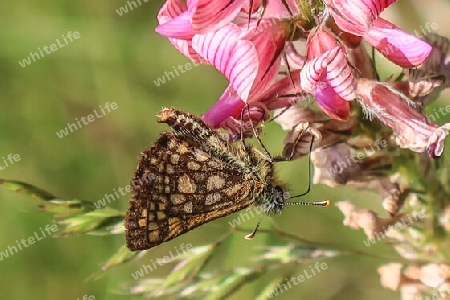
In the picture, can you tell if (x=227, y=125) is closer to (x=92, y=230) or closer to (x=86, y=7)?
(x=92, y=230)

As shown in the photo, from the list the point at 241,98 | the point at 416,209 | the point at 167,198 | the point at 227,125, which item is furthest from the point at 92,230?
the point at 416,209

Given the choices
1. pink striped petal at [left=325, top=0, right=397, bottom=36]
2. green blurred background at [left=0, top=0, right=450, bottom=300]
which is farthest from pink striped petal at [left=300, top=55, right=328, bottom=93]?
green blurred background at [left=0, top=0, right=450, bottom=300]

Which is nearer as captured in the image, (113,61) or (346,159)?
(346,159)

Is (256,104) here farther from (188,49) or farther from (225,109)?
(188,49)

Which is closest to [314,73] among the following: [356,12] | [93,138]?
[356,12]

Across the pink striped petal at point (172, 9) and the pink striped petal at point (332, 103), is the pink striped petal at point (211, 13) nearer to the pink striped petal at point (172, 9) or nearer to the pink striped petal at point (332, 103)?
the pink striped petal at point (172, 9)

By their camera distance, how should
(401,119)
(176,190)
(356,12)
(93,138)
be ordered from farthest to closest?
(93,138)
(176,190)
(401,119)
(356,12)

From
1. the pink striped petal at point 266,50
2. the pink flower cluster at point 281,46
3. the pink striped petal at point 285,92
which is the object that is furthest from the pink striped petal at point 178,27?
the pink striped petal at point 285,92
